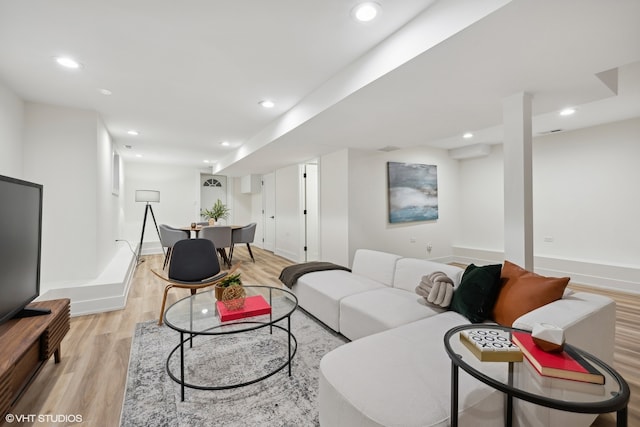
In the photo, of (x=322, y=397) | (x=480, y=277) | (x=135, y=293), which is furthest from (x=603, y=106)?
(x=135, y=293)

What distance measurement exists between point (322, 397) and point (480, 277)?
1376 millimetres

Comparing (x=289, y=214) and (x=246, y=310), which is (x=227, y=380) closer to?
(x=246, y=310)

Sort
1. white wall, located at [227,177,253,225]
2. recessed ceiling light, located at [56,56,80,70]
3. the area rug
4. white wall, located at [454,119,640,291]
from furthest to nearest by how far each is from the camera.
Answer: white wall, located at [227,177,253,225], white wall, located at [454,119,640,291], recessed ceiling light, located at [56,56,80,70], the area rug

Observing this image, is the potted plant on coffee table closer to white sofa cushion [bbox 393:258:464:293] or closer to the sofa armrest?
white sofa cushion [bbox 393:258:464:293]

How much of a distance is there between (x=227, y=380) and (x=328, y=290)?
3.63 ft

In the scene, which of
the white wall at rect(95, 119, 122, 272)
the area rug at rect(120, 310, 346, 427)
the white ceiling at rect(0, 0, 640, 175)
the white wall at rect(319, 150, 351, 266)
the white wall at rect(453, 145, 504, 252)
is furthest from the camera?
the white wall at rect(453, 145, 504, 252)

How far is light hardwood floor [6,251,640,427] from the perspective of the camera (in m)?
1.62

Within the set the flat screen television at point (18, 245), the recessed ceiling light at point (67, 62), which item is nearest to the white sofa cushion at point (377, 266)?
the flat screen television at point (18, 245)

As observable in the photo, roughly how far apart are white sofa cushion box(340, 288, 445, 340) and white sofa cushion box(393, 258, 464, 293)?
123mm

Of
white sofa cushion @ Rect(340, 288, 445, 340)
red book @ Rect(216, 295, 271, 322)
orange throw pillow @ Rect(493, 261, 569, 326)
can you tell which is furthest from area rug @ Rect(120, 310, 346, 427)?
orange throw pillow @ Rect(493, 261, 569, 326)

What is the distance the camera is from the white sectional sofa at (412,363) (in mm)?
1071

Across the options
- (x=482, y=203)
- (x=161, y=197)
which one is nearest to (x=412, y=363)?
(x=482, y=203)

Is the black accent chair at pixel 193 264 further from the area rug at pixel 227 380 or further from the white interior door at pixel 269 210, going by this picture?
the white interior door at pixel 269 210

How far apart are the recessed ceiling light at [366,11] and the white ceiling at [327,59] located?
0.05 meters
